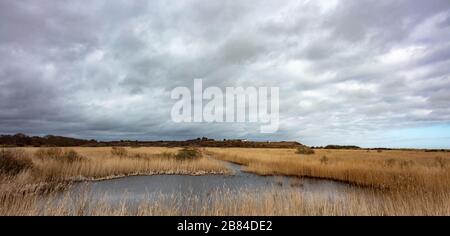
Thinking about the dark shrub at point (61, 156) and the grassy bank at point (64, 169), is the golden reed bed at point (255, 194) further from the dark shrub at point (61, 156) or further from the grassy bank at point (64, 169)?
the dark shrub at point (61, 156)

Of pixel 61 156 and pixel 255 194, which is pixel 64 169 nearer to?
pixel 61 156

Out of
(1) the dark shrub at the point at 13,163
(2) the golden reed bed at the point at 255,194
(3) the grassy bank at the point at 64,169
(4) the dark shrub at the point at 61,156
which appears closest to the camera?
(2) the golden reed bed at the point at 255,194

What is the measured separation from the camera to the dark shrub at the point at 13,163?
13.1 metres

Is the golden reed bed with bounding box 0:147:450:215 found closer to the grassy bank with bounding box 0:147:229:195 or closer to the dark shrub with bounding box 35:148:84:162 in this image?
the grassy bank with bounding box 0:147:229:195

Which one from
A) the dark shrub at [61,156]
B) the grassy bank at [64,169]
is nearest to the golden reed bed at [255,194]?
the grassy bank at [64,169]

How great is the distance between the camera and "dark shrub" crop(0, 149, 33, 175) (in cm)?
1307

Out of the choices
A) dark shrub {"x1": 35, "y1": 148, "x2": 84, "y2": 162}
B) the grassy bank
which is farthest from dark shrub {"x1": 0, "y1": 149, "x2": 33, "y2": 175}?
dark shrub {"x1": 35, "y1": 148, "x2": 84, "y2": 162}

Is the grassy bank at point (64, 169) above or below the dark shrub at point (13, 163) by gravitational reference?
below

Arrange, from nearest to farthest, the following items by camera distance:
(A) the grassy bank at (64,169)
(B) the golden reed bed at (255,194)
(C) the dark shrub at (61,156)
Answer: (B) the golden reed bed at (255,194) → (A) the grassy bank at (64,169) → (C) the dark shrub at (61,156)

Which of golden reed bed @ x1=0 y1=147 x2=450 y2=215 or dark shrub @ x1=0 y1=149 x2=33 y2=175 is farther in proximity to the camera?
dark shrub @ x1=0 y1=149 x2=33 y2=175

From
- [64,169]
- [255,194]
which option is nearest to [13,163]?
[64,169]

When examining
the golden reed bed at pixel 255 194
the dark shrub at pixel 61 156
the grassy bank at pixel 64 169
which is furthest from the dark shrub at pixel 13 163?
the dark shrub at pixel 61 156

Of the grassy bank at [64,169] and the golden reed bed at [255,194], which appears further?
the grassy bank at [64,169]
